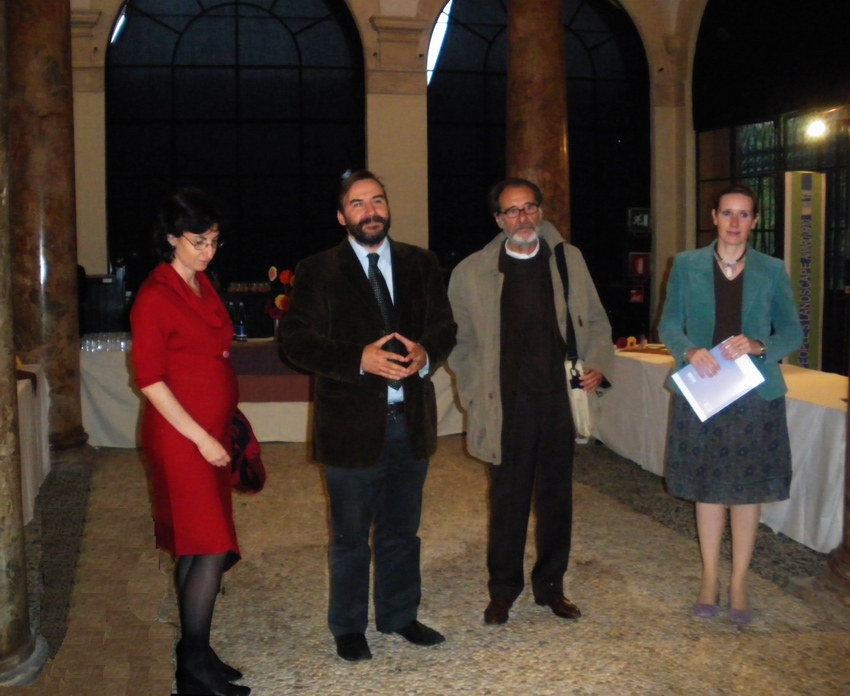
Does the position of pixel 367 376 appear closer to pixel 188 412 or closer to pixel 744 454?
pixel 188 412

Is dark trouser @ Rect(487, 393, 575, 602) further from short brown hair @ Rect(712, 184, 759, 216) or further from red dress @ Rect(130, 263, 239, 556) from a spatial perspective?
red dress @ Rect(130, 263, 239, 556)

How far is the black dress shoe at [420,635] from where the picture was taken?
372 centimetres

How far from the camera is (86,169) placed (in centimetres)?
1324

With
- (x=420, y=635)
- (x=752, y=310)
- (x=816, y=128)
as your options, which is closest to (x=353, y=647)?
(x=420, y=635)

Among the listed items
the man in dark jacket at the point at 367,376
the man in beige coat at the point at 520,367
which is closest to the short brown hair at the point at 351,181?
the man in dark jacket at the point at 367,376

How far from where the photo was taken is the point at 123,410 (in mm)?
7969

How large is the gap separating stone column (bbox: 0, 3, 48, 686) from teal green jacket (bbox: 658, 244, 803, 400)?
2552 mm

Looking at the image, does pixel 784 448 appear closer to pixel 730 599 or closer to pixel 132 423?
pixel 730 599

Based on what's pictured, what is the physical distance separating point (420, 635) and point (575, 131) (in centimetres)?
1243

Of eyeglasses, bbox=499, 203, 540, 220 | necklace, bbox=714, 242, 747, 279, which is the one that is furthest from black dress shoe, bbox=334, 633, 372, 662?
necklace, bbox=714, 242, 747, 279

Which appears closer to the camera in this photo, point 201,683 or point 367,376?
point 201,683

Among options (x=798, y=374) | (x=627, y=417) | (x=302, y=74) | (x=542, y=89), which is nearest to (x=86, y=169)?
(x=302, y=74)

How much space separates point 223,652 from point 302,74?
11.5 m

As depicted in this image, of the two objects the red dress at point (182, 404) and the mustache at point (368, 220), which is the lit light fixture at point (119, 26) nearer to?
the mustache at point (368, 220)
